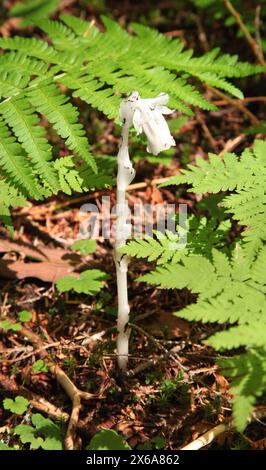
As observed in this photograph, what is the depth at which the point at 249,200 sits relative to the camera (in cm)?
252

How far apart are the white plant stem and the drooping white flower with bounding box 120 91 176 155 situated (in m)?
0.04

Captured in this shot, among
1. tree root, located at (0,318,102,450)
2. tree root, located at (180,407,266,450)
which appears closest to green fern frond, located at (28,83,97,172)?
tree root, located at (0,318,102,450)

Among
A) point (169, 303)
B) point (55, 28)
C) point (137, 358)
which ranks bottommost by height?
point (137, 358)

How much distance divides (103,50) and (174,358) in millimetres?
1844

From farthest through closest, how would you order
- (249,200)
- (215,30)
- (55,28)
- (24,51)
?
(215,30), (55,28), (24,51), (249,200)

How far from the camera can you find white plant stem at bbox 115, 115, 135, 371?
2.33 m

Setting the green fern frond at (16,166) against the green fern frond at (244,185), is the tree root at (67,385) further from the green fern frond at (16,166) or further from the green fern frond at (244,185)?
the green fern frond at (244,185)

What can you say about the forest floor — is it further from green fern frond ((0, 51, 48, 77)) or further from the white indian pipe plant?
green fern frond ((0, 51, 48, 77))

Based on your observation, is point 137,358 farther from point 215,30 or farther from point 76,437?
point 215,30

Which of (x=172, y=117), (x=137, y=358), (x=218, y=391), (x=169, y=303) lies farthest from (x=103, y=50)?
(x=218, y=391)

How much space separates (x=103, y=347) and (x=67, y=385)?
30 cm

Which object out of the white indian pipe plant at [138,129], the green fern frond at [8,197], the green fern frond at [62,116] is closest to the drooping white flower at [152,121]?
the white indian pipe plant at [138,129]

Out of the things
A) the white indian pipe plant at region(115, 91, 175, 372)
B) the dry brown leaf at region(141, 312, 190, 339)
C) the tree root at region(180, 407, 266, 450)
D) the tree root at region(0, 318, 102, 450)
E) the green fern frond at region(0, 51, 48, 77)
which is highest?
the green fern frond at region(0, 51, 48, 77)
